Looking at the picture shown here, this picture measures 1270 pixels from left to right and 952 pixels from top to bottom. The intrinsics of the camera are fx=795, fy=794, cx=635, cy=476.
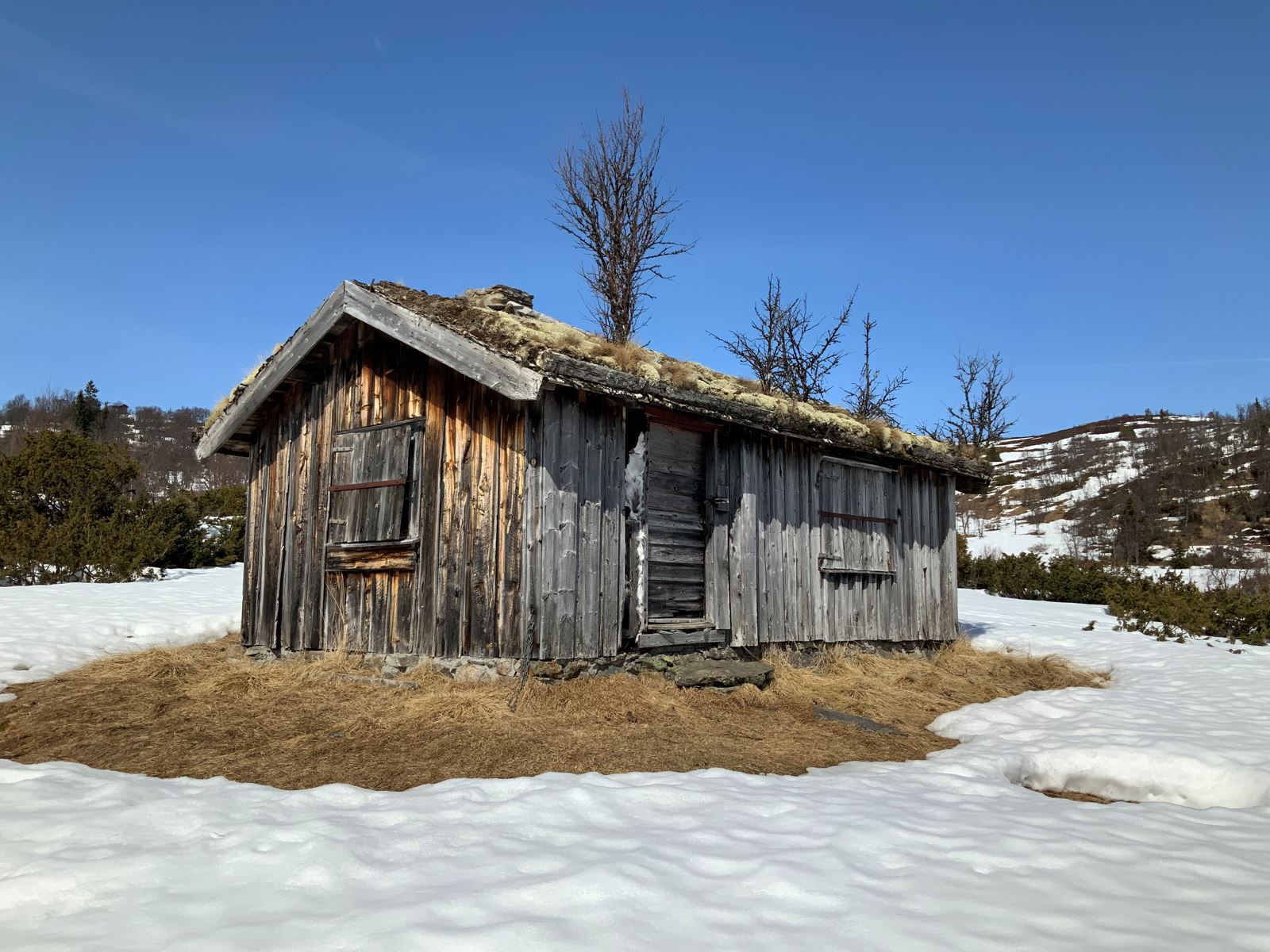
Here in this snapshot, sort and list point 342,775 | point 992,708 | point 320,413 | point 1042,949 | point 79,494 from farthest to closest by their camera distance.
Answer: point 79,494, point 320,413, point 992,708, point 342,775, point 1042,949

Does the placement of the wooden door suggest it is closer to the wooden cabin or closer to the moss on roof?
the wooden cabin

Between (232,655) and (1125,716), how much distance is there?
9449mm

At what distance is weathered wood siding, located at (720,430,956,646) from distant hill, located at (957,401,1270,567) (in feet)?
55.6

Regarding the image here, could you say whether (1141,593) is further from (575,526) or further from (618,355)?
(575,526)

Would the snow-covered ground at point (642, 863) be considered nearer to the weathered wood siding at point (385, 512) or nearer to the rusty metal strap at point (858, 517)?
the weathered wood siding at point (385, 512)

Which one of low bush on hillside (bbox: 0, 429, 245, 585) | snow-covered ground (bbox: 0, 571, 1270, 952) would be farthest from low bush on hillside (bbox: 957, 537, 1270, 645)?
low bush on hillside (bbox: 0, 429, 245, 585)

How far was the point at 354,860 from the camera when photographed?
3.39m

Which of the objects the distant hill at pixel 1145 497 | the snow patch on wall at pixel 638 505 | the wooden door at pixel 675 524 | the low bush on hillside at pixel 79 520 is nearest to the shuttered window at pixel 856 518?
the wooden door at pixel 675 524

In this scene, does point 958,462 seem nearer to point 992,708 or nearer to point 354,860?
point 992,708

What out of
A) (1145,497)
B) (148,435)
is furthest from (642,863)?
(148,435)

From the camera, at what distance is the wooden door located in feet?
27.9

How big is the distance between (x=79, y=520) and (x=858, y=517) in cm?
1657

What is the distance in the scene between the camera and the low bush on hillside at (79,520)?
16656mm

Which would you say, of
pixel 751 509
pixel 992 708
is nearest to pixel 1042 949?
pixel 992 708
